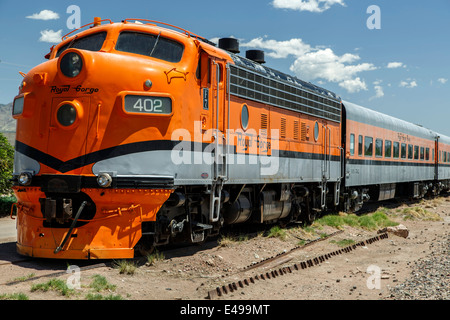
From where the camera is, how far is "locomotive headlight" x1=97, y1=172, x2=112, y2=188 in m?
7.46

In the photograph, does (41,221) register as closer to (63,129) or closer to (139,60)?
(63,129)

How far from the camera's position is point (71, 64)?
25.6 feet

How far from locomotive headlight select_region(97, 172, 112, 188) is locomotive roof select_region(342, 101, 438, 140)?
452 inches

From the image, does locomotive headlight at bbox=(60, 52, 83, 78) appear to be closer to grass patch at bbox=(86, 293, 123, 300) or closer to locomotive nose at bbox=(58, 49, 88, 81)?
locomotive nose at bbox=(58, 49, 88, 81)

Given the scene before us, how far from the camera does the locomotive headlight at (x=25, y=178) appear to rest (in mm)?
7838

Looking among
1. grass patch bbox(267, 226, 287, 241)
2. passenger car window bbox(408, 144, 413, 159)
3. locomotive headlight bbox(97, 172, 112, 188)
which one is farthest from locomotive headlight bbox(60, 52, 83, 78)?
passenger car window bbox(408, 144, 413, 159)

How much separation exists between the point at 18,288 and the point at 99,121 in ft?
9.23

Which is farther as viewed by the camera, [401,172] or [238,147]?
[401,172]

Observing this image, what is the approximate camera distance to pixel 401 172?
23531 millimetres

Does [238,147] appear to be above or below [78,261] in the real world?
above

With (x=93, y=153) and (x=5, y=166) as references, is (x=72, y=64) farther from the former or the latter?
(x=5, y=166)

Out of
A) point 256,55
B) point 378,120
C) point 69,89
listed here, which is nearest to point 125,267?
point 69,89

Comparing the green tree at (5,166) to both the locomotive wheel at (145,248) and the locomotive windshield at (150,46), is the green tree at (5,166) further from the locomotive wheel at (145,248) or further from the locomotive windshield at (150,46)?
the locomotive windshield at (150,46)
